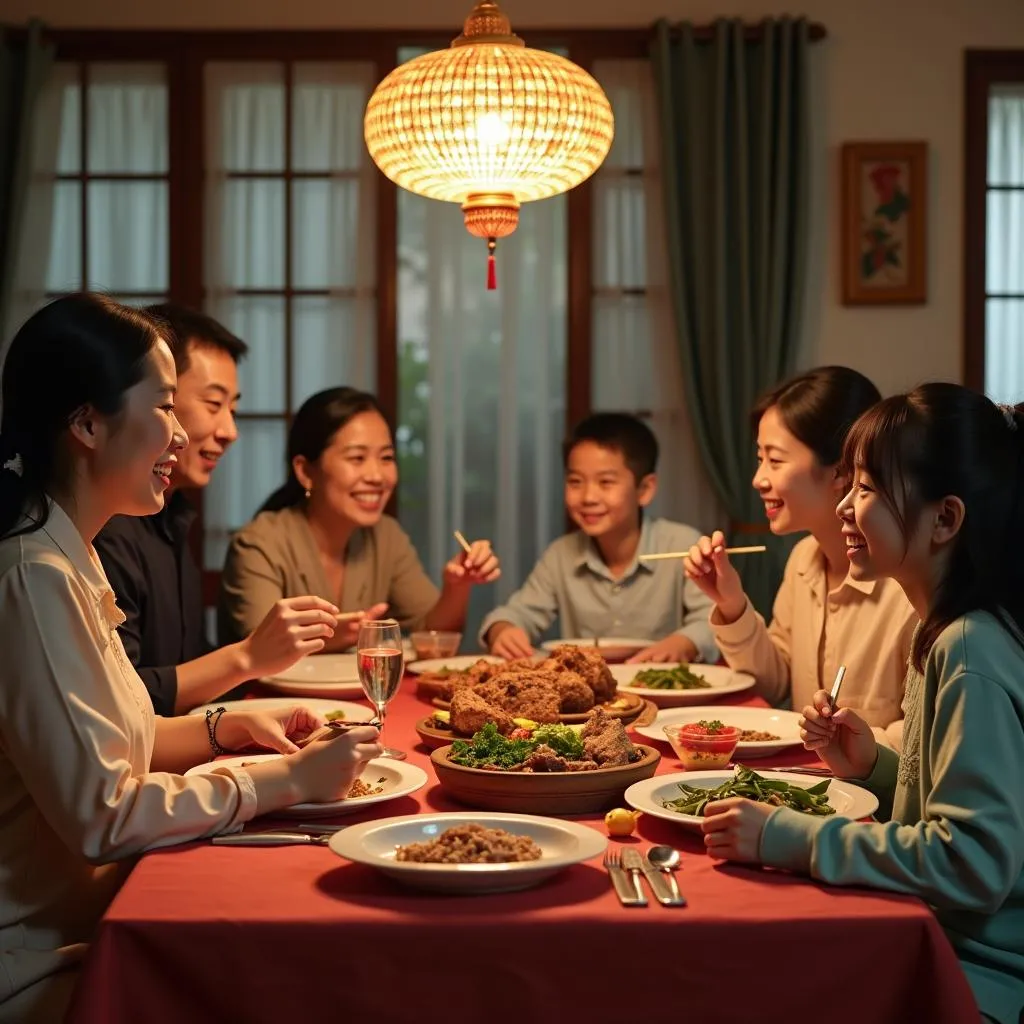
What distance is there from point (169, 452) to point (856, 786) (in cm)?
107

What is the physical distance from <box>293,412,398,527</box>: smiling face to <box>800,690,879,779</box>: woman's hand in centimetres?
187

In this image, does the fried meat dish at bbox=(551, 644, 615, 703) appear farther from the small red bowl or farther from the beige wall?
the beige wall

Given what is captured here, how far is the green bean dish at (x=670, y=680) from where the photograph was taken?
102 inches

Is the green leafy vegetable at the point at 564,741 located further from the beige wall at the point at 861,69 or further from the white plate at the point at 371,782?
the beige wall at the point at 861,69

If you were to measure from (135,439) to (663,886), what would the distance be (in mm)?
918

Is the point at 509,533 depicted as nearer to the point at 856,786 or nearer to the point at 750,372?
the point at 750,372

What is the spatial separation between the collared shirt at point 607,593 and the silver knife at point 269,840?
2.07 m

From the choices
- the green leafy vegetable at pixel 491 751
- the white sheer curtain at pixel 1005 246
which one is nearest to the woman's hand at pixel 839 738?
the green leafy vegetable at pixel 491 751

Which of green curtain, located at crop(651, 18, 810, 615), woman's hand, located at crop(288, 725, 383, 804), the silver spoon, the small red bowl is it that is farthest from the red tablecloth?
green curtain, located at crop(651, 18, 810, 615)

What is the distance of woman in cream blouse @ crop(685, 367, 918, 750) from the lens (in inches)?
97.3

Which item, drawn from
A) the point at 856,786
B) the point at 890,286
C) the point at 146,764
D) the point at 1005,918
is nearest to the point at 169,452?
the point at 146,764

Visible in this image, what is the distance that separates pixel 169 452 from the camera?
183 centimetres

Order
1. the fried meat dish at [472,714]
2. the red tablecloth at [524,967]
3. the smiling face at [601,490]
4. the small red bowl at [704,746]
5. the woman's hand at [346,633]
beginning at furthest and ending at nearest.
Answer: the smiling face at [601,490] → the woman's hand at [346,633] → the fried meat dish at [472,714] → the small red bowl at [704,746] → the red tablecloth at [524,967]

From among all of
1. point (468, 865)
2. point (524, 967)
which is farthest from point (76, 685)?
point (524, 967)
